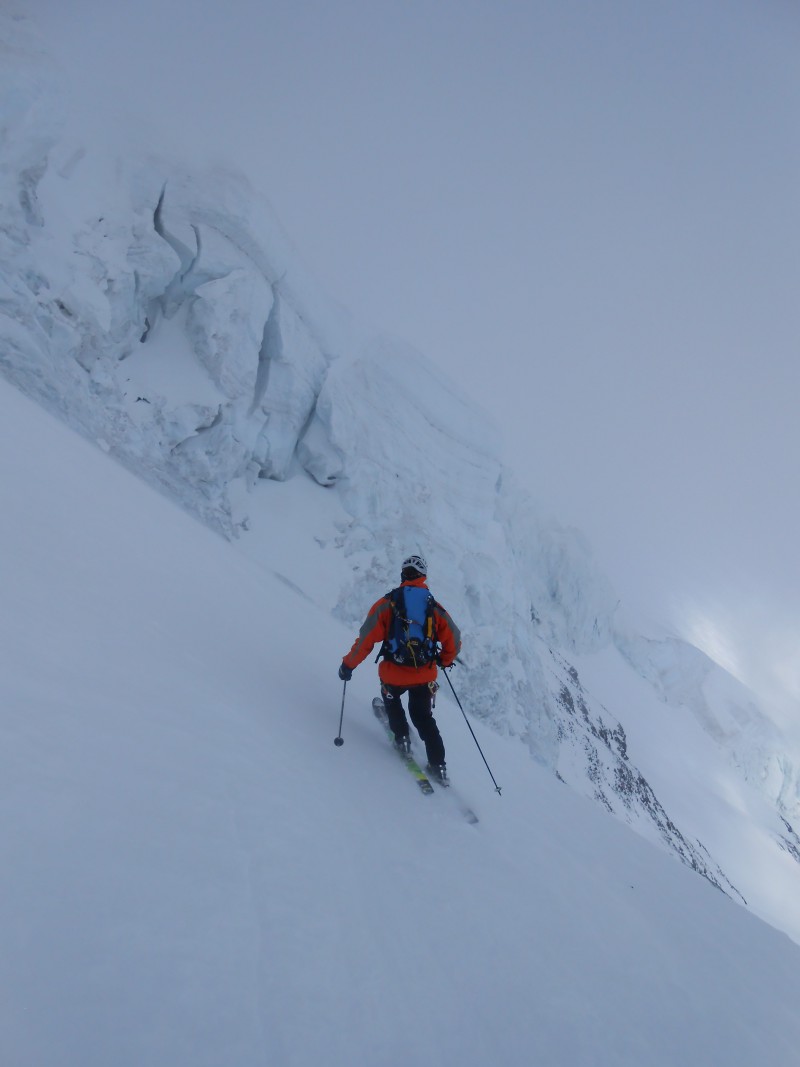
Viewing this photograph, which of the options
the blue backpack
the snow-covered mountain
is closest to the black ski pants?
the blue backpack

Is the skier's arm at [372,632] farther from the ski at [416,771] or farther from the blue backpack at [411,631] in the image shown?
the ski at [416,771]

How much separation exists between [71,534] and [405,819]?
419 cm

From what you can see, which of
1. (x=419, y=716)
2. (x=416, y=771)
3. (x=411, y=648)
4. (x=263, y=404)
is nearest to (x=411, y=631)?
(x=411, y=648)

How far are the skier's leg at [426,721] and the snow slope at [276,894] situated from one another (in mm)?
300

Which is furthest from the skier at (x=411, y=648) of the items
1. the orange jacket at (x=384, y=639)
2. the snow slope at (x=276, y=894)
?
the snow slope at (x=276, y=894)

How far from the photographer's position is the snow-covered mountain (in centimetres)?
1520

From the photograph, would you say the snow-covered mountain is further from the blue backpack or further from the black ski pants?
the blue backpack

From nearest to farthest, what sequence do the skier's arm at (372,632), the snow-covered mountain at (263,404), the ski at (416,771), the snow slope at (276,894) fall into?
the snow slope at (276,894)
the ski at (416,771)
the skier's arm at (372,632)
the snow-covered mountain at (263,404)

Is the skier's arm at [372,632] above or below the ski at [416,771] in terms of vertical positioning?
above

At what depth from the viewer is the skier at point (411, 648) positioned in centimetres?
429

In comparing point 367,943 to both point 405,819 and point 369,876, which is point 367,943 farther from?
point 405,819

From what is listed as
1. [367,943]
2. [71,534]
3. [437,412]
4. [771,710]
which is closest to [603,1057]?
[367,943]

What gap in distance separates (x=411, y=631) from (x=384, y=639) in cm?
26

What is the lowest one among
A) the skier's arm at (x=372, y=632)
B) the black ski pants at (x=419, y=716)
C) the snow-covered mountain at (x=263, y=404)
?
the snow-covered mountain at (x=263, y=404)
